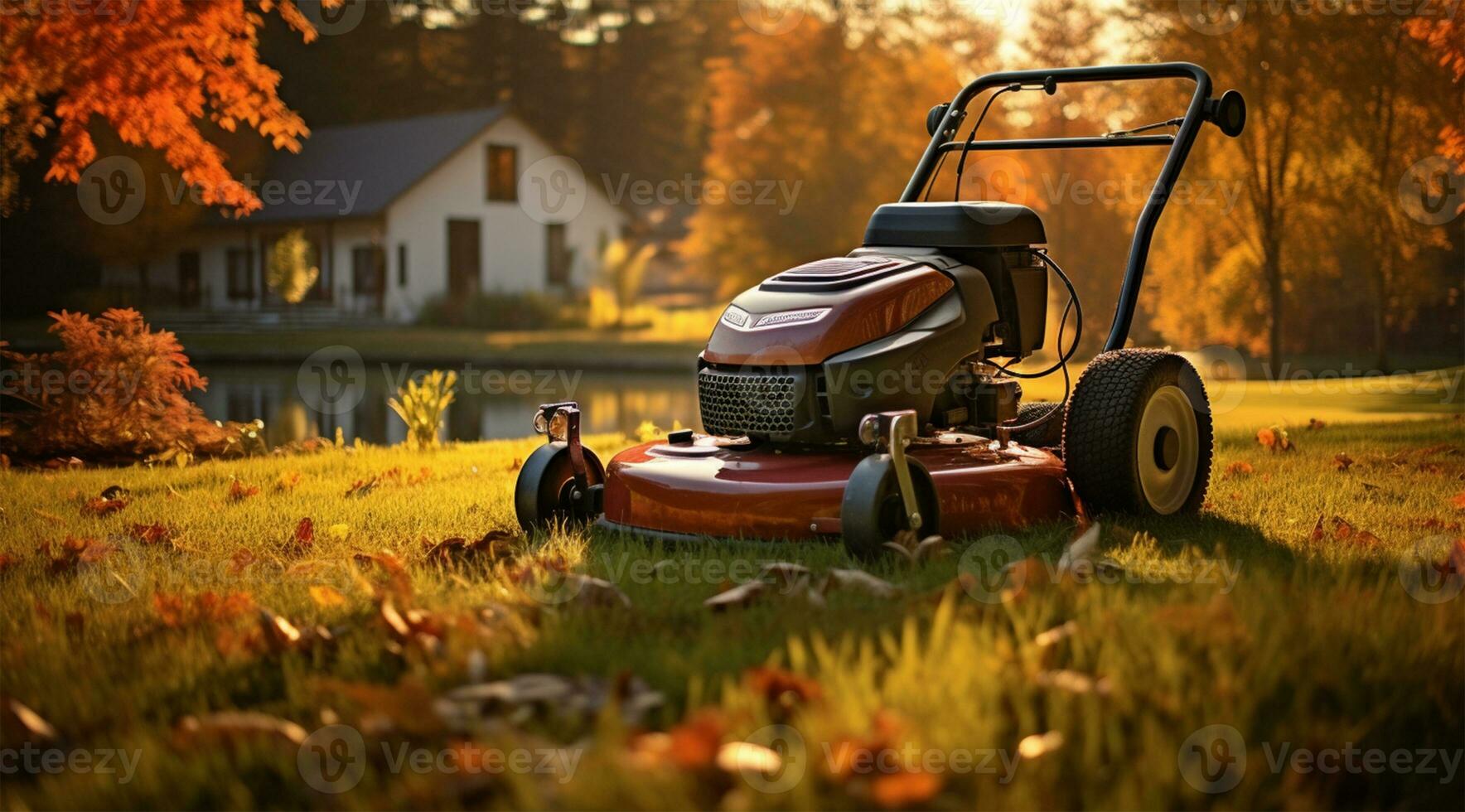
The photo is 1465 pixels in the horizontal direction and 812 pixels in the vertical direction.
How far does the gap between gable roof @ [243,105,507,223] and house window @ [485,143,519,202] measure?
39.9 inches

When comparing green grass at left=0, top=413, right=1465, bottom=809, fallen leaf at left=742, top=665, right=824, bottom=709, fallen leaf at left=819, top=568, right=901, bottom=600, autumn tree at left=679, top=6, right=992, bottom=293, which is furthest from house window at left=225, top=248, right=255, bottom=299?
fallen leaf at left=742, top=665, right=824, bottom=709

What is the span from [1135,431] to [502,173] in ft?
114

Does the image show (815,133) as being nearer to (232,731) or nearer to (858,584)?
(858,584)

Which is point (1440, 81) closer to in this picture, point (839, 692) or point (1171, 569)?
point (1171, 569)

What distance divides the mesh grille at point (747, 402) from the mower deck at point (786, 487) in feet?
0.32

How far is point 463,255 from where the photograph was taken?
38188 mm

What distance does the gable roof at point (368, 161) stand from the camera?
36281 millimetres

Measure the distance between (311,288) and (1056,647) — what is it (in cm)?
3677

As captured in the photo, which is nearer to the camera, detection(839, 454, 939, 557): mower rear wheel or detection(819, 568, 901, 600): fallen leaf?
detection(819, 568, 901, 600): fallen leaf

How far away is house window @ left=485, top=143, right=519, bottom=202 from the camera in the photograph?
3828 cm

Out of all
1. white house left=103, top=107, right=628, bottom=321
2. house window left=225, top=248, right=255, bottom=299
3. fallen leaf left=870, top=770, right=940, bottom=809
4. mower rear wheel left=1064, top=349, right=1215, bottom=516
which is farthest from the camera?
house window left=225, top=248, right=255, bottom=299

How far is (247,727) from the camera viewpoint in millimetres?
2824

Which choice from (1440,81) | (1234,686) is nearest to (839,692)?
(1234,686)

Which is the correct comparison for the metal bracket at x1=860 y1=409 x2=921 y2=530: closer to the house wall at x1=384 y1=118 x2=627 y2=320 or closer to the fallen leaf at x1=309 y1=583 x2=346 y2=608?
the fallen leaf at x1=309 y1=583 x2=346 y2=608
